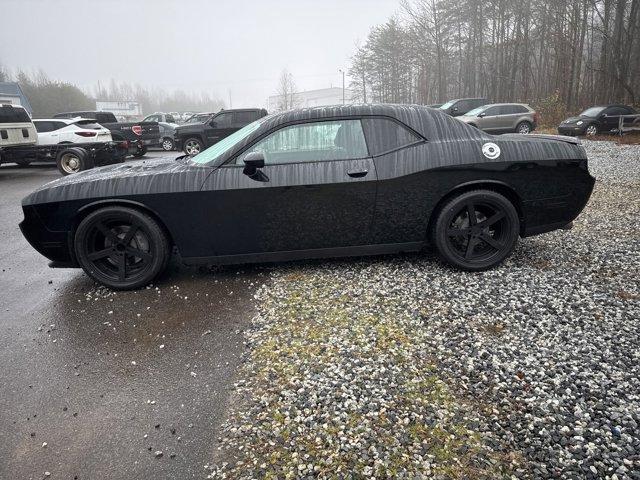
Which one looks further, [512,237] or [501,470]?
[512,237]

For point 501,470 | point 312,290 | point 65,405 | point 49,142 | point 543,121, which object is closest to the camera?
point 501,470

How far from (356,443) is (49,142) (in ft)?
47.4

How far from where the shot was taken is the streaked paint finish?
3699 mm

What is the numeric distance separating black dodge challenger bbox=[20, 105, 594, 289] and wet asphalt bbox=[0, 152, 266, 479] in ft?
1.17

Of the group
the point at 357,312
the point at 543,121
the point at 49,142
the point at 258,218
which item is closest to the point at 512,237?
the point at 357,312

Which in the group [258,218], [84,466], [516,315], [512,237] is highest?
[258,218]

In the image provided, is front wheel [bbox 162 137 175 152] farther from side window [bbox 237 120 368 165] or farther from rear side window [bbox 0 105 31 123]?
side window [bbox 237 120 368 165]

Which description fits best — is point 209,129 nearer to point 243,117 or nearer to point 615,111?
point 243,117

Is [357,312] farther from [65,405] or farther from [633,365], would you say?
[65,405]

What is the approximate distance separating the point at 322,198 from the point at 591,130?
750 inches

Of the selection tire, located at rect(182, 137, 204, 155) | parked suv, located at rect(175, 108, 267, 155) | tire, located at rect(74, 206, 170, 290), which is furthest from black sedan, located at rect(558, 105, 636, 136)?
tire, located at rect(74, 206, 170, 290)

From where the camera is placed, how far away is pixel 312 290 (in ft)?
12.1

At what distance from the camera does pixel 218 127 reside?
1623 centimetres

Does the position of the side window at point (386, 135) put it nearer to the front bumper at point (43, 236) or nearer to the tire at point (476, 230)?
the tire at point (476, 230)
